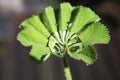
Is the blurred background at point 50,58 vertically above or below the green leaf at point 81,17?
above

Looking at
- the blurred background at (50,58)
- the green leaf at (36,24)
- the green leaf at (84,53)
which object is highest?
the blurred background at (50,58)

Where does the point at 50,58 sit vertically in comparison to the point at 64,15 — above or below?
above

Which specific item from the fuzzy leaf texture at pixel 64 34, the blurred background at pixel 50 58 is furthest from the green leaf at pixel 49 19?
the blurred background at pixel 50 58

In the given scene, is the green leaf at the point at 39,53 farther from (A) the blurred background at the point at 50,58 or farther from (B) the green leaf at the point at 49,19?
(A) the blurred background at the point at 50,58

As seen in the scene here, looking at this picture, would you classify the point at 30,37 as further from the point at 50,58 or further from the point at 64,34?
the point at 50,58

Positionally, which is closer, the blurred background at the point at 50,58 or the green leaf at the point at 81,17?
the green leaf at the point at 81,17

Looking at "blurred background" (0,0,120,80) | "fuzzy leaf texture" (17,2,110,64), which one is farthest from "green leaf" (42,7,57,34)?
"blurred background" (0,0,120,80)

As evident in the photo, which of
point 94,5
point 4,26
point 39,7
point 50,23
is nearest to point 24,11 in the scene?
point 39,7

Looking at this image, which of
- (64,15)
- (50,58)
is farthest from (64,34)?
(50,58)
